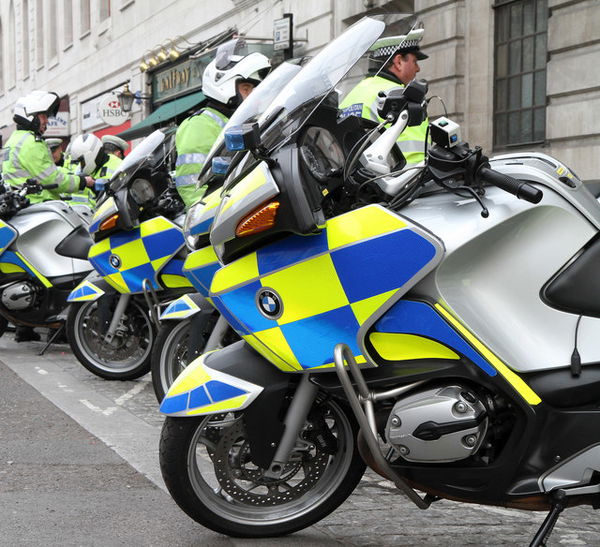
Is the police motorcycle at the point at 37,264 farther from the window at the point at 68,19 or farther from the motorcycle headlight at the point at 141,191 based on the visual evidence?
the window at the point at 68,19

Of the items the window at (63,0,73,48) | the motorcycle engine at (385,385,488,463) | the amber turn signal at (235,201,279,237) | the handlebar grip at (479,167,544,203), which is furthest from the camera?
the window at (63,0,73,48)

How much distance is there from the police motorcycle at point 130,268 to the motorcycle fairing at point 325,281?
3.03 metres

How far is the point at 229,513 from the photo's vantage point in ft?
11.6

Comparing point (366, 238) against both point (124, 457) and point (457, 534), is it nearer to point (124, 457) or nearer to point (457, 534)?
point (457, 534)

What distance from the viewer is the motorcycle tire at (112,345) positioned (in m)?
7.00

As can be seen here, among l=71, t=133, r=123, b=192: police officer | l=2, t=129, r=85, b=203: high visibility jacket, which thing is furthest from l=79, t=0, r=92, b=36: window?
l=2, t=129, r=85, b=203: high visibility jacket

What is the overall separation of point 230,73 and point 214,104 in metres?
0.27

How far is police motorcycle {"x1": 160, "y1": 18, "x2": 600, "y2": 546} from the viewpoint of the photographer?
3.05m

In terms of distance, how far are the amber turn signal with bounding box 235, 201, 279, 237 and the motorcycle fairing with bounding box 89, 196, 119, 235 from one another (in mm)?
3380

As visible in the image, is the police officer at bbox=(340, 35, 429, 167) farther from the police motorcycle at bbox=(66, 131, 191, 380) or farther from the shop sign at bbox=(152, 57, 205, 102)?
the shop sign at bbox=(152, 57, 205, 102)

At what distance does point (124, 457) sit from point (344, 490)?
1515 millimetres

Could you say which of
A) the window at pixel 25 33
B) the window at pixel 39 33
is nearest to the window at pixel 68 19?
the window at pixel 39 33

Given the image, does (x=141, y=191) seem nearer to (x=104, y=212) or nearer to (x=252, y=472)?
(x=104, y=212)

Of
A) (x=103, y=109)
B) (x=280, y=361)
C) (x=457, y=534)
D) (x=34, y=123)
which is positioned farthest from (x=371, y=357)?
(x=103, y=109)
